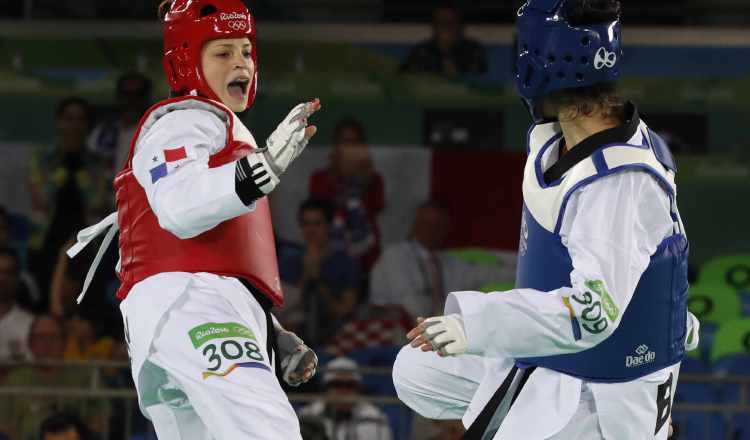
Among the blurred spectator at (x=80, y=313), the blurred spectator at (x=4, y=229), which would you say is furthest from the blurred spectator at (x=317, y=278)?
the blurred spectator at (x=4, y=229)

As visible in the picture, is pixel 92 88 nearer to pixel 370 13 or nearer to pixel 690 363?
pixel 370 13

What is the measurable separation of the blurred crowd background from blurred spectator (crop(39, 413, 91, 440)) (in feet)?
4.76

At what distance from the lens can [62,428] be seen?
6.93m

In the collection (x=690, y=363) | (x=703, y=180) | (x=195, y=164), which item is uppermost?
(x=195, y=164)

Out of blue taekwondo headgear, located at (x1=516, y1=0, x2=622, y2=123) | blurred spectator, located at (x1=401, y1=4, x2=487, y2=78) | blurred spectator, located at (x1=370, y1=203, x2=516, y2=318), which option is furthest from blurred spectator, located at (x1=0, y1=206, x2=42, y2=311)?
Answer: blue taekwondo headgear, located at (x1=516, y1=0, x2=622, y2=123)

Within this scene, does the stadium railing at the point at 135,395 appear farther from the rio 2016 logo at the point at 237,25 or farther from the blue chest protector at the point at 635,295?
the blue chest protector at the point at 635,295

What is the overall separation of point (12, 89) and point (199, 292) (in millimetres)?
5789

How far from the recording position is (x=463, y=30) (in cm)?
955

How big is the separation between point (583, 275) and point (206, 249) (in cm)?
146

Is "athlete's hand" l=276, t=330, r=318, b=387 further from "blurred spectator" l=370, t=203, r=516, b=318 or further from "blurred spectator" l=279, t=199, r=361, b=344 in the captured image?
"blurred spectator" l=370, t=203, r=516, b=318

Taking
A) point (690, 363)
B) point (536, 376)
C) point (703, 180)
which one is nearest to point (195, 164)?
point (536, 376)

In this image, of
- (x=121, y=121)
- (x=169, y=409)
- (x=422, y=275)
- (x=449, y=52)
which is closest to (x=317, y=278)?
(x=422, y=275)

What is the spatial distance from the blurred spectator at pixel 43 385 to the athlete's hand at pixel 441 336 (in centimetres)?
408

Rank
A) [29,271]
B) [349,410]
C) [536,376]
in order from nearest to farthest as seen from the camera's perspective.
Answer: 1. [536,376]
2. [349,410]
3. [29,271]
